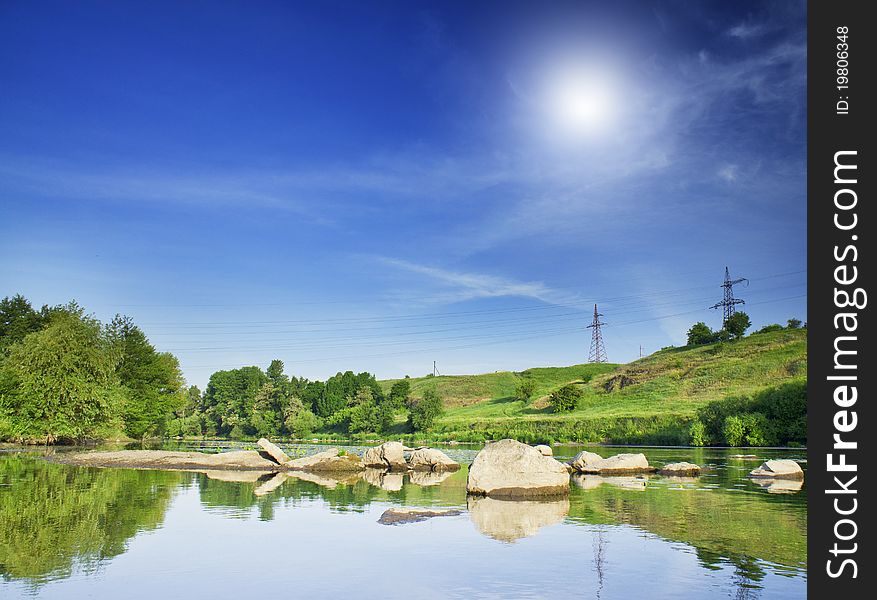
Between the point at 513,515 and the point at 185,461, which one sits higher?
the point at 513,515

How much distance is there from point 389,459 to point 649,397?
248ft

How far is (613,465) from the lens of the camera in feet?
119

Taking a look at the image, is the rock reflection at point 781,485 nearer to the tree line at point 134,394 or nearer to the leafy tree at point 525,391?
the tree line at point 134,394

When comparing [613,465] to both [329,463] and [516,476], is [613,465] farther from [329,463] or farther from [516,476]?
[329,463]

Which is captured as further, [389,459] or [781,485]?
[389,459]

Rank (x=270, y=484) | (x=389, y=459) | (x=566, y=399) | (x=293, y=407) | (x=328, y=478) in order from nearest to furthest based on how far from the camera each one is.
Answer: (x=270, y=484)
(x=328, y=478)
(x=389, y=459)
(x=566, y=399)
(x=293, y=407)

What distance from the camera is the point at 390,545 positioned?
47.8 feet

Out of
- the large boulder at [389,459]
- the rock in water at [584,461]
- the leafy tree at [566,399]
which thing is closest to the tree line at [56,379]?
the large boulder at [389,459]

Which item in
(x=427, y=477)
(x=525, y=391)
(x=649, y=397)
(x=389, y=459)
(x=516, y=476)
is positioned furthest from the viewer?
(x=525, y=391)

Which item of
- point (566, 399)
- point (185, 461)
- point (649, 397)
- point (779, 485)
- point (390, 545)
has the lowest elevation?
point (185, 461)

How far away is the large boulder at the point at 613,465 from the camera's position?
117ft

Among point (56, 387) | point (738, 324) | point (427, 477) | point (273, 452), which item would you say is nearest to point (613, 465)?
point (427, 477)
